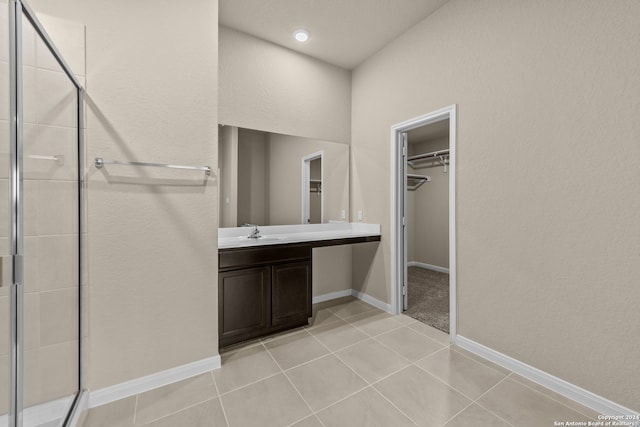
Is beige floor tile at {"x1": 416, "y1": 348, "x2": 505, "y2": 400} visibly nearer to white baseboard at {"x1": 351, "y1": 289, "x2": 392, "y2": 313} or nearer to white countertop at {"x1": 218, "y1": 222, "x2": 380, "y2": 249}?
white baseboard at {"x1": 351, "y1": 289, "x2": 392, "y2": 313}

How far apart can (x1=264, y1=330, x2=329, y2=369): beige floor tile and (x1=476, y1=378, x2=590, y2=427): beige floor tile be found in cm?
110

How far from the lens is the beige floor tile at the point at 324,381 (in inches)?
62.8

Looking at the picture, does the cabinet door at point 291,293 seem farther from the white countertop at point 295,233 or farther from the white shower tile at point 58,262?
the white shower tile at point 58,262

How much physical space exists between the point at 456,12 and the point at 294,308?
2799mm

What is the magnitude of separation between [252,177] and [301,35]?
1.44 metres

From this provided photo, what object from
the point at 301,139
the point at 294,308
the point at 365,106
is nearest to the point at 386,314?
the point at 294,308

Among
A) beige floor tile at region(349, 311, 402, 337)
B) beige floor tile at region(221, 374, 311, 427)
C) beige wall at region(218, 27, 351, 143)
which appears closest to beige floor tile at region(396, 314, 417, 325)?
beige floor tile at region(349, 311, 402, 337)

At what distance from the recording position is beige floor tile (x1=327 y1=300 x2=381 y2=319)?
2.84 meters

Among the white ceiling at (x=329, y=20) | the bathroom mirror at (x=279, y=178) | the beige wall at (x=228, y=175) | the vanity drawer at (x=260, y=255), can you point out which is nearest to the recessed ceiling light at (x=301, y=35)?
the white ceiling at (x=329, y=20)

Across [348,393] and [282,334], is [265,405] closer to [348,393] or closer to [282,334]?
[348,393]

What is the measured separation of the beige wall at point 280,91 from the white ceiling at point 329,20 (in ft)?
0.47

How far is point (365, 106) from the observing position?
3.12 meters

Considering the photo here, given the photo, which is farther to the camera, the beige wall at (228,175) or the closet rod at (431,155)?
the closet rod at (431,155)

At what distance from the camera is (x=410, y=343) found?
2.22m
